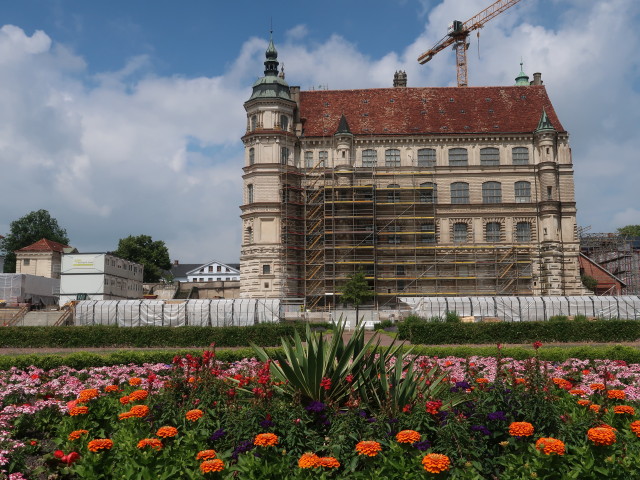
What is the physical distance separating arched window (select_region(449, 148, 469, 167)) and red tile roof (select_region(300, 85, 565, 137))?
1.64 m

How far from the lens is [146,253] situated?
8388 cm

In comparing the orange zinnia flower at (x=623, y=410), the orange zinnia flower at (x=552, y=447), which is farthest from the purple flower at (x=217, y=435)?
the orange zinnia flower at (x=623, y=410)

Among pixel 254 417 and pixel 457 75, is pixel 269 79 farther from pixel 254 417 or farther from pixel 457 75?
pixel 254 417

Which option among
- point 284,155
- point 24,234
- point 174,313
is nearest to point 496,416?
point 174,313

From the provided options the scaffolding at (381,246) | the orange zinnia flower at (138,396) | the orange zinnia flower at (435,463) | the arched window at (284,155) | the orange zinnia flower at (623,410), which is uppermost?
the arched window at (284,155)

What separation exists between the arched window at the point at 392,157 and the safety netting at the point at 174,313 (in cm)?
2000

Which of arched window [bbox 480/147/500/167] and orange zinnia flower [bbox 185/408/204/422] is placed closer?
orange zinnia flower [bbox 185/408/204/422]

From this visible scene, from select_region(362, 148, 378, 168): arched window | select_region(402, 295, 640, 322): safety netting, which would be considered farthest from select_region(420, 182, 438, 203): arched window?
select_region(402, 295, 640, 322): safety netting

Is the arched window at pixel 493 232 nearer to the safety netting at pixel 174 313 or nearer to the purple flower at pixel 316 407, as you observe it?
the safety netting at pixel 174 313

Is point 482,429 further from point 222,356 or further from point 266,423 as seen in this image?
point 222,356

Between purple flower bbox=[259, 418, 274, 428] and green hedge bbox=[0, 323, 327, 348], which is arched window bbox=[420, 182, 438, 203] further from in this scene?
purple flower bbox=[259, 418, 274, 428]

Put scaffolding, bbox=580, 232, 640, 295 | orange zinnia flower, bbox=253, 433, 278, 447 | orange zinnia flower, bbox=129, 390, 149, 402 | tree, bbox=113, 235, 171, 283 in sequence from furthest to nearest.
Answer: tree, bbox=113, 235, 171, 283
scaffolding, bbox=580, 232, 640, 295
orange zinnia flower, bbox=129, 390, 149, 402
orange zinnia flower, bbox=253, 433, 278, 447

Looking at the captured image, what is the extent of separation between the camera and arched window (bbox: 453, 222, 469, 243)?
5362 cm

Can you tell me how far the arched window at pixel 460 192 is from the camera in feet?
178
